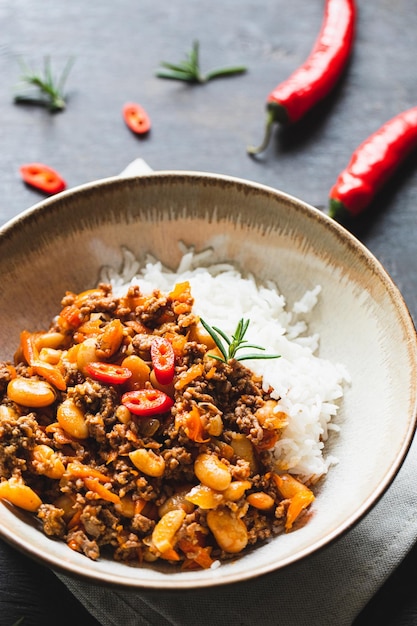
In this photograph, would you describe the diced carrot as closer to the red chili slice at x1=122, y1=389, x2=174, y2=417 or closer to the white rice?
the red chili slice at x1=122, y1=389, x2=174, y2=417

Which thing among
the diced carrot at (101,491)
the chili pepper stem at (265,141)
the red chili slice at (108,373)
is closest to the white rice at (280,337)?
the red chili slice at (108,373)

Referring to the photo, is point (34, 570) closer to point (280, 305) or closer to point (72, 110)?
point (280, 305)

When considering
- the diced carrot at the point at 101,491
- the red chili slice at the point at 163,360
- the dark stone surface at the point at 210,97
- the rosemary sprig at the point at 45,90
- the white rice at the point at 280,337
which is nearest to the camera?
the diced carrot at the point at 101,491

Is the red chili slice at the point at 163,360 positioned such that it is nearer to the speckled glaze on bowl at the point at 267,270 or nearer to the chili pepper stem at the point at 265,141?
the speckled glaze on bowl at the point at 267,270

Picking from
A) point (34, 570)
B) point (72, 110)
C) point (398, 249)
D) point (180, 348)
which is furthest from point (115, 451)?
point (72, 110)

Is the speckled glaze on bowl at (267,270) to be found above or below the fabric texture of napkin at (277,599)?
above

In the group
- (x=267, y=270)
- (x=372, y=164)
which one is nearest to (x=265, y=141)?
(x=372, y=164)
